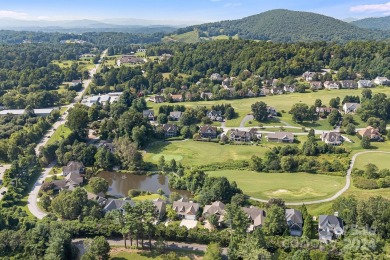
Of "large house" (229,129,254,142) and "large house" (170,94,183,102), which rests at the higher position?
"large house" (170,94,183,102)

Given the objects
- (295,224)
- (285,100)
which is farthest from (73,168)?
(285,100)

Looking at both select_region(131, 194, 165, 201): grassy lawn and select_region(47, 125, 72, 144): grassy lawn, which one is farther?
select_region(47, 125, 72, 144): grassy lawn

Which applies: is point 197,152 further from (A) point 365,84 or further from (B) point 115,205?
(A) point 365,84

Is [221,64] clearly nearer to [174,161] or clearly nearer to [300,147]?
[300,147]

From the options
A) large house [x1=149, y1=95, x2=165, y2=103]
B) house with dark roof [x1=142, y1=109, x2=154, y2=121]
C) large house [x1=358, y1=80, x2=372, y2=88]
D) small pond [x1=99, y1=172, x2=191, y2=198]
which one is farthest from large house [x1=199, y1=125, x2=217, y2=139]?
large house [x1=358, y1=80, x2=372, y2=88]

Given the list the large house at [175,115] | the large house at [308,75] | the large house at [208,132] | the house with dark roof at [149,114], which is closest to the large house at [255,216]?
the large house at [208,132]

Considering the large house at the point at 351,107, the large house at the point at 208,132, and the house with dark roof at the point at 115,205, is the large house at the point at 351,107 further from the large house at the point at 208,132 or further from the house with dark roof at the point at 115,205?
the house with dark roof at the point at 115,205

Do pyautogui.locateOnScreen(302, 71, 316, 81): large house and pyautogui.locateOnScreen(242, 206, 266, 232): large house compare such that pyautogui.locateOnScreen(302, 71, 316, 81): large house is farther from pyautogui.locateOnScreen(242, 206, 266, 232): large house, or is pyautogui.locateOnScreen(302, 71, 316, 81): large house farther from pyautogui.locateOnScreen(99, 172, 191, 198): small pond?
pyautogui.locateOnScreen(242, 206, 266, 232): large house
